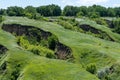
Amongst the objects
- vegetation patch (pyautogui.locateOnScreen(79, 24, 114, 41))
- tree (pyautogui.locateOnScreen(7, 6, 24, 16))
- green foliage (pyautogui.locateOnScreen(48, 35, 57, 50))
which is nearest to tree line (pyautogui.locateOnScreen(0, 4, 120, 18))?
tree (pyautogui.locateOnScreen(7, 6, 24, 16))

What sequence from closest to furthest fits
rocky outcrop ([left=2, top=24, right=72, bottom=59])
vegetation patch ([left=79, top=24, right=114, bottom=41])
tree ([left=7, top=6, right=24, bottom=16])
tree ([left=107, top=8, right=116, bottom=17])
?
1. rocky outcrop ([left=2, top=24, right=72, bottom=59])
2. vegetation patch ([left=79, top=24, right=114, bottom=41])
3. tree ([left=7, top=6, right=24, bottom=16])
4. tree ([left=107, top=8, right=116, bottom=17])

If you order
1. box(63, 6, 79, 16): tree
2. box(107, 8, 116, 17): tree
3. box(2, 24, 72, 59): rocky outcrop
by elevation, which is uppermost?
box(2, 24, 72, 59): rocky outcrop

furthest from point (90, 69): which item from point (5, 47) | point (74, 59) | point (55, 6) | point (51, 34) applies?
point (55, 6)

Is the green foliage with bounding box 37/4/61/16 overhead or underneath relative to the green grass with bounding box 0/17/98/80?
underneath

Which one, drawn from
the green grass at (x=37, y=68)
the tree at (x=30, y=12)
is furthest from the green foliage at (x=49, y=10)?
the green grass at (x=37, y=68)

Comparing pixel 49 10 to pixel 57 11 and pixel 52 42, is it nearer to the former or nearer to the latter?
pixel 57 11

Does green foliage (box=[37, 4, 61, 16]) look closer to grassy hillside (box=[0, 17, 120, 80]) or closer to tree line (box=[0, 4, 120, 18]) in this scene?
tree line (box=[0, 4, 120, 18])

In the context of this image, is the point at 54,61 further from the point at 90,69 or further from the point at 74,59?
the point at 74,59

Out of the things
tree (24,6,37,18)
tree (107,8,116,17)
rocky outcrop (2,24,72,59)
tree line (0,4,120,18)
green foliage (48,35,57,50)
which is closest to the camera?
rocky outcrop (2,24,72,59)

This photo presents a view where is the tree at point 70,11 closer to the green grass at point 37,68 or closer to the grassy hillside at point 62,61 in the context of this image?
the grassy hillside at point 62,61
